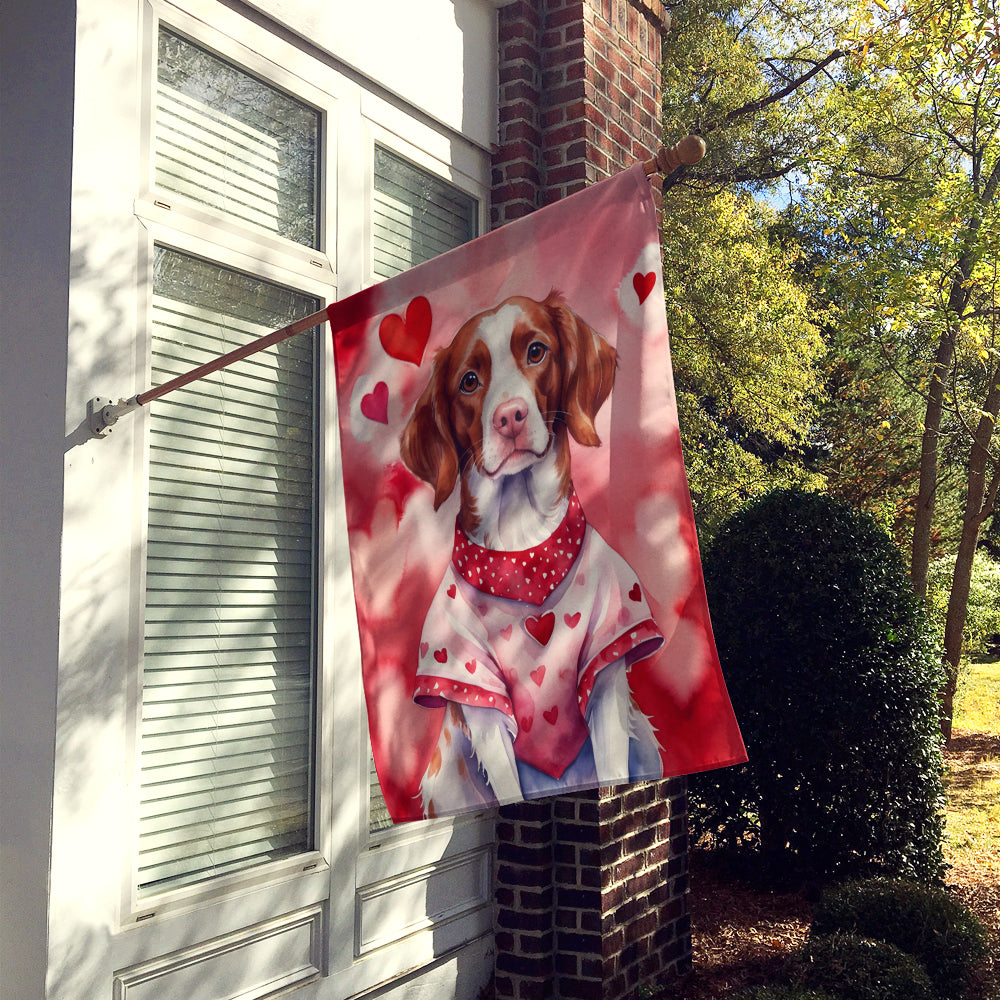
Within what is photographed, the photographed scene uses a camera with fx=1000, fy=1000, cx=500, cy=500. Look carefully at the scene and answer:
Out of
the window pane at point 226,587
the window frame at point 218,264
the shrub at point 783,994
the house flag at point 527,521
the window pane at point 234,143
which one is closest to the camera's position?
the house flag at point 527,521

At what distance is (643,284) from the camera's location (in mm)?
2420

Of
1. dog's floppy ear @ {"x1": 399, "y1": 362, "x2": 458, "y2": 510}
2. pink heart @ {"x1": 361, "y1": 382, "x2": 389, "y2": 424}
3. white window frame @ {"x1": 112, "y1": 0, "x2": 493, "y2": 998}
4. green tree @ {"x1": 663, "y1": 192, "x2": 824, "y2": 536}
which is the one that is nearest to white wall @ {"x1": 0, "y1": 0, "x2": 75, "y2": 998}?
white window frame @ {"x1": 112, "y1": 0, "x2": 493, "y2": 998}

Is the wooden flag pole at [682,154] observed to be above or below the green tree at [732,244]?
below

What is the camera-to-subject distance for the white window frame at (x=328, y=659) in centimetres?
301

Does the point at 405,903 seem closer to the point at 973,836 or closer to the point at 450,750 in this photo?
the point at 450,750

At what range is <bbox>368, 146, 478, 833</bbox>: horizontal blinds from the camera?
4.07m

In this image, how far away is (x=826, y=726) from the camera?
19.5ft

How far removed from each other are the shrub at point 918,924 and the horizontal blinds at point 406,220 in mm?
2280

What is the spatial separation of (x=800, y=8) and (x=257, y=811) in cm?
1305

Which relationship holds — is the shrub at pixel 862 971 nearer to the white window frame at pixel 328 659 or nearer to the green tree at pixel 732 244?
the white window frame at pixel 328 659

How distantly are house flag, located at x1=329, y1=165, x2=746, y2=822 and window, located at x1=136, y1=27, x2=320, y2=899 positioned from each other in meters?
0.93

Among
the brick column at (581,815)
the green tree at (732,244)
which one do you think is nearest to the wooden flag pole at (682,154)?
the brick column at (581,815)

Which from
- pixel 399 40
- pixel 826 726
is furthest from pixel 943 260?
pixel 399 40

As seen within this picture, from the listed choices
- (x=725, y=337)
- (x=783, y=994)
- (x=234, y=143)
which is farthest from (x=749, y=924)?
(x=725, y=337)
